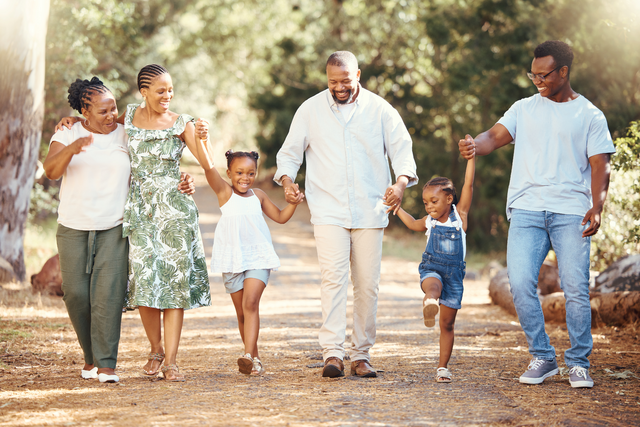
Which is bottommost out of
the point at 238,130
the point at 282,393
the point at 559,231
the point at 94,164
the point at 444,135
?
the point at 282,393

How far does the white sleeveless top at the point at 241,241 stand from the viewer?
5273 millimetres

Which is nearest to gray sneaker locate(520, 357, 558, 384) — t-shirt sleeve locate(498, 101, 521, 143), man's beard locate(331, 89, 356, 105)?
t-shirt sleeve locate(498, 101, 521, 143)

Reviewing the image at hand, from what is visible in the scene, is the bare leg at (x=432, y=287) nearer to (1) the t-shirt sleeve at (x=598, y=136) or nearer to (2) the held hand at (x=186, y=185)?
(1) the t-shirt sleeve at (x=598, y=136)

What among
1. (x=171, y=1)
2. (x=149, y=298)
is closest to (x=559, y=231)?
(x=149, y=298)

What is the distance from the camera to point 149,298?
198 inches

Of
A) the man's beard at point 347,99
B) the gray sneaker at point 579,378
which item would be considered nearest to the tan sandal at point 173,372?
the man's beard at point 347,99

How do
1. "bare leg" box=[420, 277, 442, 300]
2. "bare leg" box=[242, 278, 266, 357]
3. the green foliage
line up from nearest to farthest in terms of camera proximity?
"bare leg" box=[420, 277, 442, 300] → "bare leg" box=[242, 278, 266, 357] → the green foliage

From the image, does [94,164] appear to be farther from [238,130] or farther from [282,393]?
[238,130]

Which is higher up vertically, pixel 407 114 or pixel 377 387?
pixel 407 114

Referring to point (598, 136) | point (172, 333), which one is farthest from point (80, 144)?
point (598, 136)

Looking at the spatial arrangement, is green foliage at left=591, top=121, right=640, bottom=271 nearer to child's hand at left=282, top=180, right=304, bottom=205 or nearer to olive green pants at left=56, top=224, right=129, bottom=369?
child's hand at left=282, top=180, right=304, bottom=205

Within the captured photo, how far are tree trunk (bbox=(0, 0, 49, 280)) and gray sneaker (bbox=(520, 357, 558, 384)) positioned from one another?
24.0 ft

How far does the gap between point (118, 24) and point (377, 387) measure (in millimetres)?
11162

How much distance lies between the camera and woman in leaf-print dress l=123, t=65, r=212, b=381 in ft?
16.6
